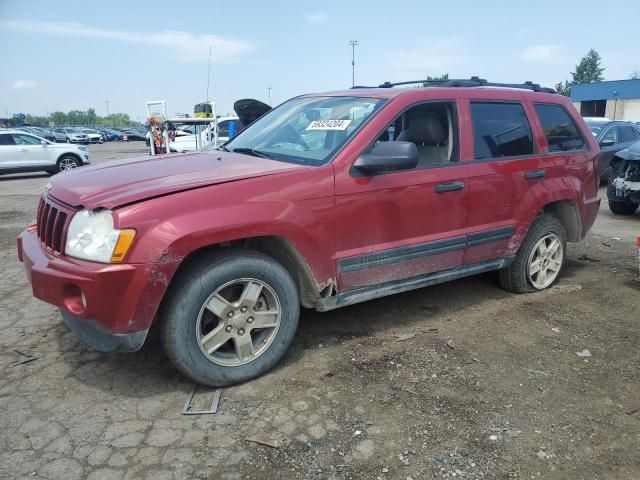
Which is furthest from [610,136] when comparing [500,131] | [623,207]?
[500,131]

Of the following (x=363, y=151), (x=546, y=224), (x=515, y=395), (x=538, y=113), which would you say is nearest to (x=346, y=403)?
(x=515, y=395)

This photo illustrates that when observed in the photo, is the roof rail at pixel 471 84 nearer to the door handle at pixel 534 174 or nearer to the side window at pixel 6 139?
the door handle at pixel 534 174

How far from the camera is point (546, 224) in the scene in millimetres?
4715

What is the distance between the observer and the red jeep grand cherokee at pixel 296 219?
279 centimetres

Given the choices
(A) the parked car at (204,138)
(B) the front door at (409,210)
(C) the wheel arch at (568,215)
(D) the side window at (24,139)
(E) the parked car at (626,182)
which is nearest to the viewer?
(B) the front door at (409,210)

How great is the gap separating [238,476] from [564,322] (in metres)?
2.92

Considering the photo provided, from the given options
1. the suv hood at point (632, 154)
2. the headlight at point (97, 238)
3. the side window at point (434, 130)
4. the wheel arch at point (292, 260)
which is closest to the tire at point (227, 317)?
the wheel arch at point (292, 260)

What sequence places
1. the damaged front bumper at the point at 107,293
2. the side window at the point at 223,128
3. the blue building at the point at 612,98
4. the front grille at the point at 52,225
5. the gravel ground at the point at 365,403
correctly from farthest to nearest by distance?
the blue building at the point at 612,98 → the side window at the point at 223,128 → the front grille at the point at 52,225 → the damaged front bumper at the point at 107,293 → the gravel ground at the point at 365,403

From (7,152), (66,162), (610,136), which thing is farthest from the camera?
(66,162)

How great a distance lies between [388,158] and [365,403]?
148 centimetres

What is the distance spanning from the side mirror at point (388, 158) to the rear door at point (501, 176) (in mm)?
871

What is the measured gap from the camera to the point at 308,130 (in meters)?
3.83

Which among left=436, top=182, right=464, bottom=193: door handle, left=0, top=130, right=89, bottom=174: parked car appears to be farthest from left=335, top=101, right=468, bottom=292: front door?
left=0, top=130, right=89, bottom=174: parked car

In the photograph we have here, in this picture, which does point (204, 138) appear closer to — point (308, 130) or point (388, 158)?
point (308, 130)
